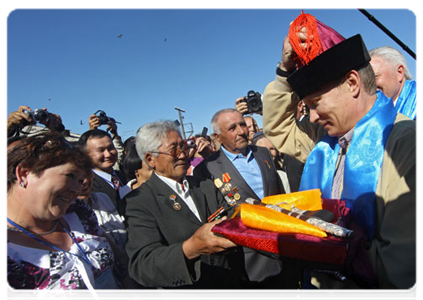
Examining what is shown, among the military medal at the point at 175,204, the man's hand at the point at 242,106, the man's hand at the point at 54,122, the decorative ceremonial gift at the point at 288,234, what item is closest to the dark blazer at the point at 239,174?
the man's hand at the point at 242,106

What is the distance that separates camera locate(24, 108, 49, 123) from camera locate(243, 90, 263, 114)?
9.86 feet

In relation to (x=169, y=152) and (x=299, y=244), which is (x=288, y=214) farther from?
(x=169, y=152)

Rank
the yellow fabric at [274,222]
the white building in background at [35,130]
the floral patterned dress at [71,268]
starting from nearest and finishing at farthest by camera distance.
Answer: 1. the yellow fabric at [274,222]
2. the floral patterned dress at [71,268]
3. the white building in background at [35,130]

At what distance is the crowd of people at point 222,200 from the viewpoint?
1487mm

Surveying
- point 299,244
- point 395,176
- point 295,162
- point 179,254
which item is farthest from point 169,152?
point 295,162

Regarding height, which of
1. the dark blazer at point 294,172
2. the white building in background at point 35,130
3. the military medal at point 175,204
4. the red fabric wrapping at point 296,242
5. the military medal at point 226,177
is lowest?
the dark blazer at point 294,172

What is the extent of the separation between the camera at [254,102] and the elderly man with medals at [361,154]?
250 centimetres

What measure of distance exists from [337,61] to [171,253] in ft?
5.48

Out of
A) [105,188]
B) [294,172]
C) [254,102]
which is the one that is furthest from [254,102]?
[105,188]

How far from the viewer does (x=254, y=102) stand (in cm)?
477

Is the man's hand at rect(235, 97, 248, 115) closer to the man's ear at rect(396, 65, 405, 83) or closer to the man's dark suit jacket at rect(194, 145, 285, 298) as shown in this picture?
the man's dark suit jacket at rect(194, 145, 285, 298)

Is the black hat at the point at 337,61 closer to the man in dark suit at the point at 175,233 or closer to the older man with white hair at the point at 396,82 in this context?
the man in dark suit at the point at 175,233

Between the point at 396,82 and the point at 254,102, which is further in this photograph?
the point at 254,102

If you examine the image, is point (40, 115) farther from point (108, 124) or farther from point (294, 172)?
point (294, 172)
